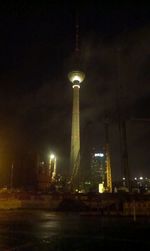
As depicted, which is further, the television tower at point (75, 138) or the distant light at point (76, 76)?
the distant light at point (76, 76)

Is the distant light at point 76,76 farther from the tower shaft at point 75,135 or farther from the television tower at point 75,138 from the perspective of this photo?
the tower shaft at point 75,135

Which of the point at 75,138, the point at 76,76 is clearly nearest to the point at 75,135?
the point at 75,138

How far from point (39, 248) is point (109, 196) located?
62.5 m

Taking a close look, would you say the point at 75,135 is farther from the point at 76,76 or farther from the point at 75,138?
the point at 76,76

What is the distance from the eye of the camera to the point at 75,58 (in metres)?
188

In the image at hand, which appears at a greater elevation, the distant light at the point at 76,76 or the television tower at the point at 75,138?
the distant light at the point at 76,76

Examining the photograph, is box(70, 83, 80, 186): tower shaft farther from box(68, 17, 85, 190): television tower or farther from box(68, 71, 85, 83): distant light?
box(68, 71, 85, 83): distant light

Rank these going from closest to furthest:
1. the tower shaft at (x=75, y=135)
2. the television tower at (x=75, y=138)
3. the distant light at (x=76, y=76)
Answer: the television tower at (x=75, y=138) → the tower shaft at (x=75, y=135) → the distant light at (x=76, y=76)

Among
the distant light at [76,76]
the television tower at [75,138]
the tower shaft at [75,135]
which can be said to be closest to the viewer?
the television tower at [75,138]

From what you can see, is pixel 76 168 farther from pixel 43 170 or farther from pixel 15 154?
pixel 15 154

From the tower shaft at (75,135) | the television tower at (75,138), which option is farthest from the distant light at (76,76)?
the tower shaft at (75,135)

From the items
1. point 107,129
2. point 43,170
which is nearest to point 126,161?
point 107,129

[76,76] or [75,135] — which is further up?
[76,76]

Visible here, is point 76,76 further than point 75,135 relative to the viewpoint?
Yes
